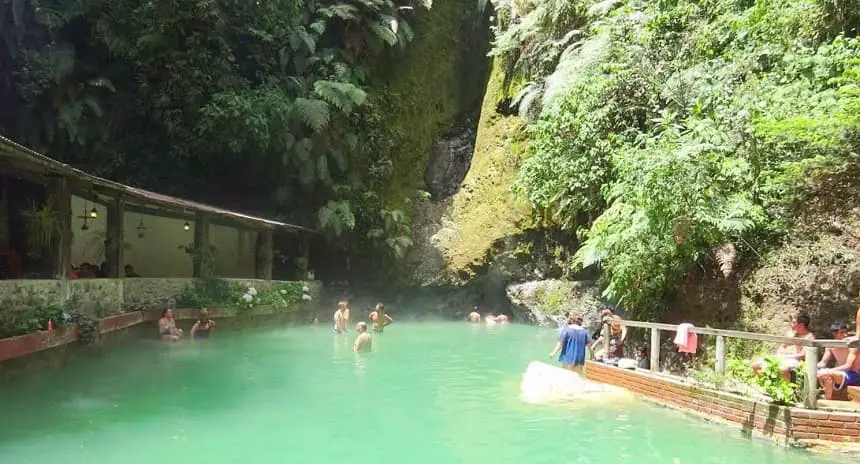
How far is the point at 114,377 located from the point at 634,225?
9.64 m

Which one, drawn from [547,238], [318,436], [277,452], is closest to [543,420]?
[318,436]

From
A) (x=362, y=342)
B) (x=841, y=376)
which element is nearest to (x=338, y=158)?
(x=362, y=342)

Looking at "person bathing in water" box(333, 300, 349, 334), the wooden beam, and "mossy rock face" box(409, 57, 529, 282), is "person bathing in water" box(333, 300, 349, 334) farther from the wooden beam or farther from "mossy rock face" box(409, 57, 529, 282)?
"mossy rock face" box(409, 57, 529, 282)

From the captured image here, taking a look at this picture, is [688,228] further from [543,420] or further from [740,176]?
[543,420]

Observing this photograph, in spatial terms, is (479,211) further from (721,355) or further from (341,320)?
(721,355)

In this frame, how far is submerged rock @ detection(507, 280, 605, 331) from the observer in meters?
19.6

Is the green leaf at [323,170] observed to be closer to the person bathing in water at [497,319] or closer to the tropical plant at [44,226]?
the person bathing in water at [497,319]

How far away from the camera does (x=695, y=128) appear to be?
37.0 ft

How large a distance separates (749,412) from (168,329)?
12.8 metres

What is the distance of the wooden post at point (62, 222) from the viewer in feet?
41.5

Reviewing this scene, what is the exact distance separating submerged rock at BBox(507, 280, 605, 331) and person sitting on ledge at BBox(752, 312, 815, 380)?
10008 mm

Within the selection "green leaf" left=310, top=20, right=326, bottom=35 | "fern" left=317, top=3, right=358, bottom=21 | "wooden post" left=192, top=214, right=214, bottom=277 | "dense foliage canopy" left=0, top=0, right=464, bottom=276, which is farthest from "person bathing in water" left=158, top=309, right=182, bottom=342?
"fern" left=317, top=3, right=358, bottom=21

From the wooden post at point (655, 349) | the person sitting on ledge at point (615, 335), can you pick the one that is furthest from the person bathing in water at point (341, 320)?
the wooden post at point (655, 349)

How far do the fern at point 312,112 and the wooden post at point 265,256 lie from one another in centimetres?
417
